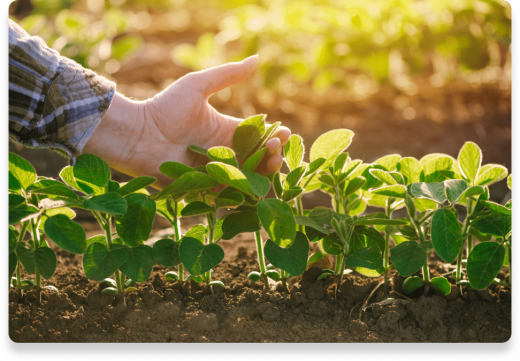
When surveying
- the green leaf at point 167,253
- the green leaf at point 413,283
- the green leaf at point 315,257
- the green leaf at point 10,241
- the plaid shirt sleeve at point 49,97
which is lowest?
the green leaf at point 413,283

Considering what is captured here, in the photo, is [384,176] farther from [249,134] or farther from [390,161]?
[249,134]

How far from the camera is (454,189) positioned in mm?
1051

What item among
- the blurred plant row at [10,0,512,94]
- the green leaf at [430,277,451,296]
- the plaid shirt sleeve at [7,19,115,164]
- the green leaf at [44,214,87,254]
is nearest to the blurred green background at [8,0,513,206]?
the blurred plant row at [10,0,512,94]

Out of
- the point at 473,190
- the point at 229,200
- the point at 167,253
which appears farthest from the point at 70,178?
the point at 473,190

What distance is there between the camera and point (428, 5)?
3182 millimetres

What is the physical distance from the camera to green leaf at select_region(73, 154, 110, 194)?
3.59 ft

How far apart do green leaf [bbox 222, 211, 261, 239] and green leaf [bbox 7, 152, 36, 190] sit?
18.4 inches

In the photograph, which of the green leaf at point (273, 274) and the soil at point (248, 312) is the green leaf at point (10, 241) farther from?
the green leaf at point (273, 274)

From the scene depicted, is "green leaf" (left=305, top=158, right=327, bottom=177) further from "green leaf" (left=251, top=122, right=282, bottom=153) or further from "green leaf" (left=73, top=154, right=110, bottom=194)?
"green leaf" (left=73, top=154, right=110, bottom=194)

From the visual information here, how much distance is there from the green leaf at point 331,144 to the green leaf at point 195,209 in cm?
33

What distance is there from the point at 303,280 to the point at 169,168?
1.62ft

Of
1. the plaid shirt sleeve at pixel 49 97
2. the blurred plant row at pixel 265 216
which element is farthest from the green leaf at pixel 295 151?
the plaid shirt sleeve at pixel 49 97

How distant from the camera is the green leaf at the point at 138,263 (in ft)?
3.52

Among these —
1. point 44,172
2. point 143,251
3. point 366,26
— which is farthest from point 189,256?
point 366,26
